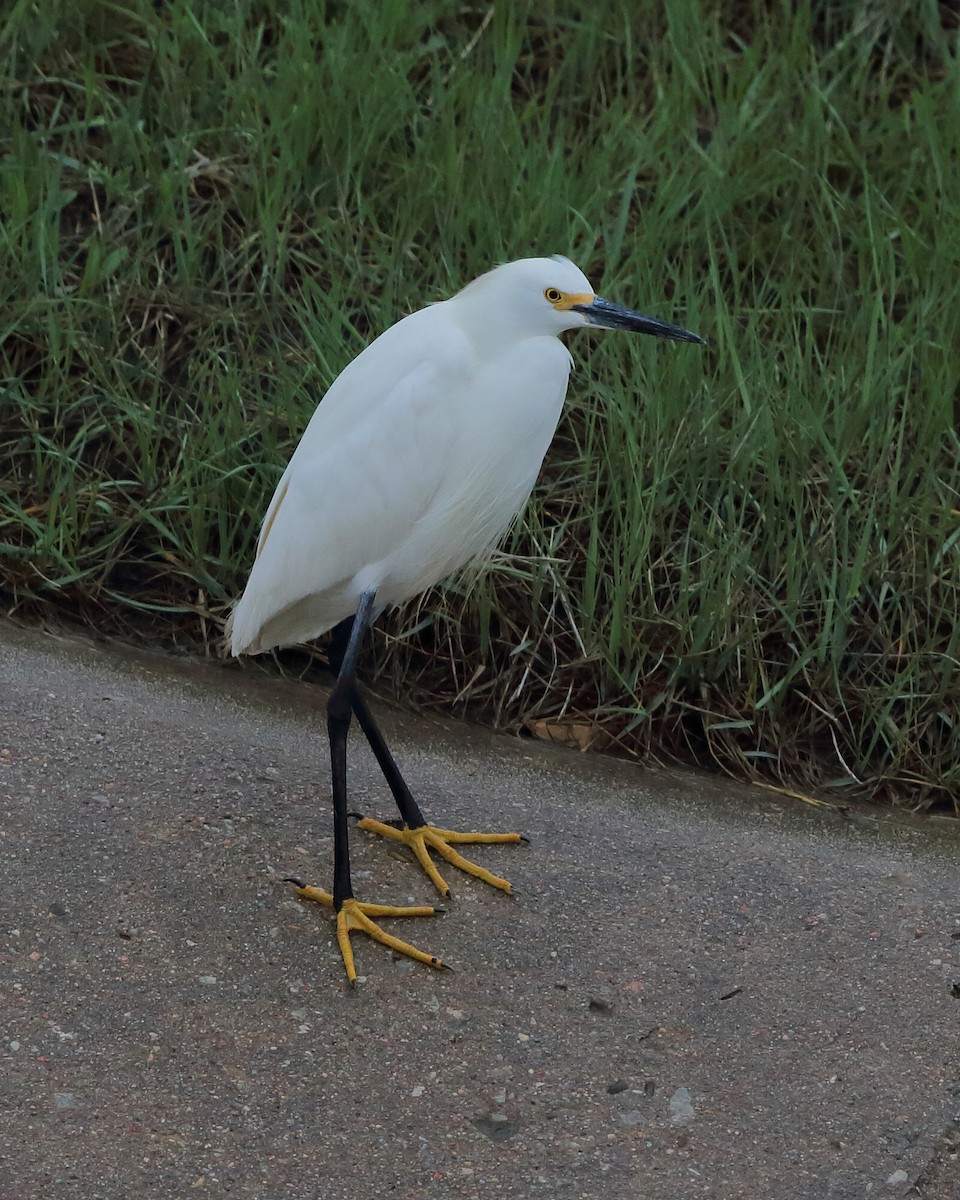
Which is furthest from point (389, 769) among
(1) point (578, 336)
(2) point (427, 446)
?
(1) point (578, 336)

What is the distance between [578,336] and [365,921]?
1.83 metres

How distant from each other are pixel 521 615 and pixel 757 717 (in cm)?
56

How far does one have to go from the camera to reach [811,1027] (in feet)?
7.60

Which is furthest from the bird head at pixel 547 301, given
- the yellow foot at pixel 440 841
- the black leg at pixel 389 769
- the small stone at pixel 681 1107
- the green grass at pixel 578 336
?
the small stone at pixel 681 1107

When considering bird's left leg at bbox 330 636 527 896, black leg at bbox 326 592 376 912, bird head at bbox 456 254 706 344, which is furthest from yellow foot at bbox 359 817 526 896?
bird head at bbox 456 254 706 344

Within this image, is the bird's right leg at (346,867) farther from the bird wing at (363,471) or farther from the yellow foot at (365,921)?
the bird wing at (363,471)

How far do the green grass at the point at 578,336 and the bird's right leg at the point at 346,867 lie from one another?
0.71 meters

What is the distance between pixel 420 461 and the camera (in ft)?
8.31

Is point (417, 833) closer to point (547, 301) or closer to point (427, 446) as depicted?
point (427, 446)

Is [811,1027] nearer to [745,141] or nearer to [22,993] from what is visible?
[22,993]

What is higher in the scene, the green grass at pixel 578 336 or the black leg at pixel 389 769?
the green grass at pixel 578 336

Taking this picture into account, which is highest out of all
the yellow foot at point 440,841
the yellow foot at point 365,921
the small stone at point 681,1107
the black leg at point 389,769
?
the black leg at point 389,769

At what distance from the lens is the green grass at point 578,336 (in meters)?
3.17

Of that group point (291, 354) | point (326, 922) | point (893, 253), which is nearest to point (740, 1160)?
point (326, 922)
